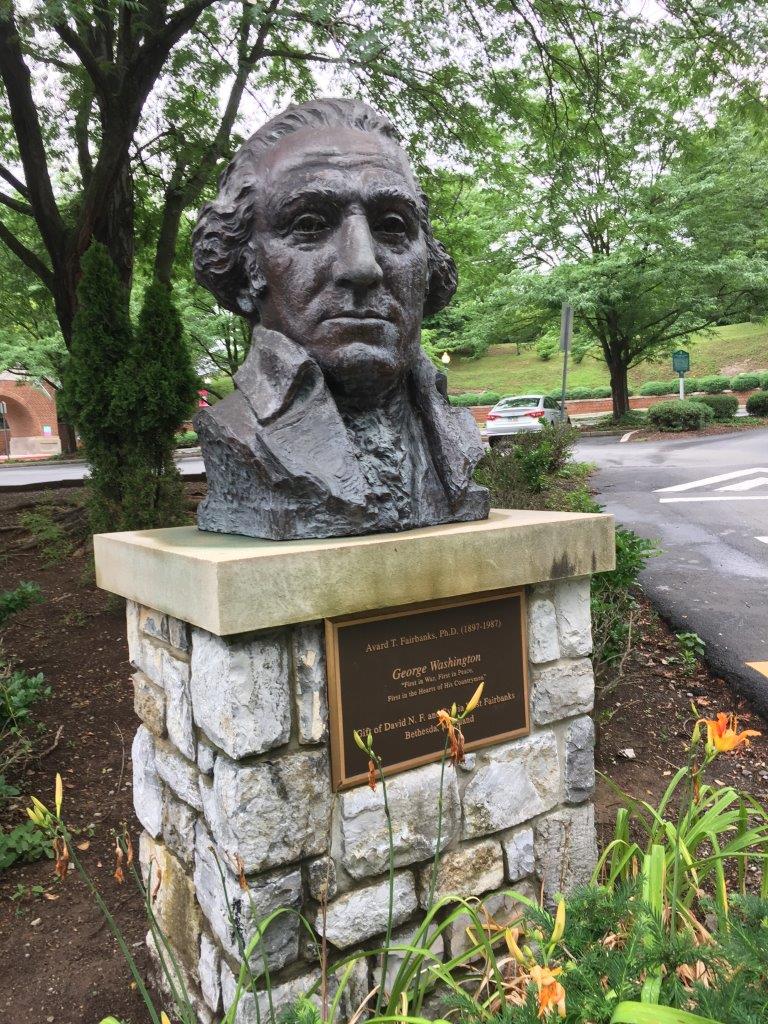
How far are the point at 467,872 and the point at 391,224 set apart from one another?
2307 millimetres

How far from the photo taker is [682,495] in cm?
987

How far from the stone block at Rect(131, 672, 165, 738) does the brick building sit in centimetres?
3490

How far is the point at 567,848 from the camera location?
9.45 feet

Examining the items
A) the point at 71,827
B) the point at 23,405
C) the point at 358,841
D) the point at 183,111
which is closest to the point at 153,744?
the point at 358,841

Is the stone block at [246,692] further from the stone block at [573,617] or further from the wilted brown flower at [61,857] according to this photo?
the stone block at [573,617]

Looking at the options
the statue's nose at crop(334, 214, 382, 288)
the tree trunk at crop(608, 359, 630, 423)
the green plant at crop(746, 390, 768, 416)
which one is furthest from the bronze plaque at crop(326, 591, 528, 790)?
the green plant at crop(746, 390, 768, 416)

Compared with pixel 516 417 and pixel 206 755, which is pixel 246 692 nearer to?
pixel 206 755

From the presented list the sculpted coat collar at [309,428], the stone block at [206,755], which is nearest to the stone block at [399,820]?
the stone block at [206,755]

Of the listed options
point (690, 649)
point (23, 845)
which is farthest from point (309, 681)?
point (690, 649)

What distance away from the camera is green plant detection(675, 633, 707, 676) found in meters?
4.97

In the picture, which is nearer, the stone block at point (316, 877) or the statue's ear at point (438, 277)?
the stone block at point (316, 877)

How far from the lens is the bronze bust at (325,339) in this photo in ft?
8.23

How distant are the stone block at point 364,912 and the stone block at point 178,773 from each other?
1.80ft

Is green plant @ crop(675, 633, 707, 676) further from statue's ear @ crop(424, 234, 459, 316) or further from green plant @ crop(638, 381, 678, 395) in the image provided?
green plant @ crop(638, 381, 678, 395)
